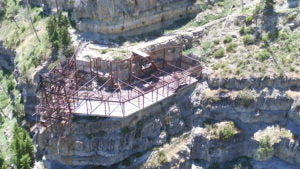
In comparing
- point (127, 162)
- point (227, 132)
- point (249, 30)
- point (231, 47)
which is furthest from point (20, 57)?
point (249, 30)

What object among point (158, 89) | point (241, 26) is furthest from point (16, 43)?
point (241, 26)

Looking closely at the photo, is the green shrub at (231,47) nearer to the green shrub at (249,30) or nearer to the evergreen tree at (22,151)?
the green shrub at (249,30)

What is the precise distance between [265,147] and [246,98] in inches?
361

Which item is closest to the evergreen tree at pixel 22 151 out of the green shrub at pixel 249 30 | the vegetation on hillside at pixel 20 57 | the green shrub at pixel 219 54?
the vegetation on hillside at pixel 20 57

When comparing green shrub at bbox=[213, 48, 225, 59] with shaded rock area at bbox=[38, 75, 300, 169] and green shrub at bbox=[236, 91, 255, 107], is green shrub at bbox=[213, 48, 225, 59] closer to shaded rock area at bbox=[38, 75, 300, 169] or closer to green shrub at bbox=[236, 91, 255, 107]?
shaded rock area at bbox=[38, 75, 300, 169]

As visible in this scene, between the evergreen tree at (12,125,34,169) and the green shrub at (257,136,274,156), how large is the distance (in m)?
41.0

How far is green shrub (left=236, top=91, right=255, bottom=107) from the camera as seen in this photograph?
220 feet

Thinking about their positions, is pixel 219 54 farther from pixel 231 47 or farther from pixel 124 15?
Result: pixel 124 15

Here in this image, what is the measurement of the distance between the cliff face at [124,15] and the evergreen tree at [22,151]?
27158 millimetres

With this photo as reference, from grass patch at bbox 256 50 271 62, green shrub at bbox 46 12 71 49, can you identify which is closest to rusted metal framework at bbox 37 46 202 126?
green shrub at bbox 46 12 71 49

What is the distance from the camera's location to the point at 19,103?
8300 cm

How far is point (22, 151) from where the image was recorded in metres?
68.5

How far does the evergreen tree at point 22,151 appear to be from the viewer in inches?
2655

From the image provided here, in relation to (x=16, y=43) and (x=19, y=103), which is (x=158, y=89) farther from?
(x=16, y=43)
